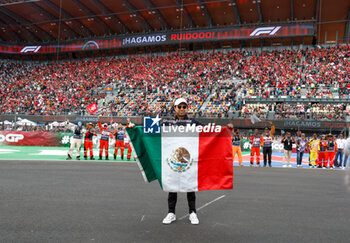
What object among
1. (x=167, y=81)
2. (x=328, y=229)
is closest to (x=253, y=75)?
(x=167, y=81)

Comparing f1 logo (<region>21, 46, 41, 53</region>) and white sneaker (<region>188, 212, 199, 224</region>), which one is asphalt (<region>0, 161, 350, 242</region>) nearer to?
white sneaker (<region>188, 212, 199, 224</region>)

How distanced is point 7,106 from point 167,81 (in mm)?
21638

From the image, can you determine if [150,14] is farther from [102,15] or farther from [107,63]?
[107,63]

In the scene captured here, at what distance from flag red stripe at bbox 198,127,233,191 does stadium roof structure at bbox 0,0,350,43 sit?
3579cm

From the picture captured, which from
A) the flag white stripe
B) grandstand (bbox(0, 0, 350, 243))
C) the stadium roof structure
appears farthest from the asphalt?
the stadium roof structure

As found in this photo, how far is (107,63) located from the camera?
46469mm

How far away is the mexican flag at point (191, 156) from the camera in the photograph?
4707mm

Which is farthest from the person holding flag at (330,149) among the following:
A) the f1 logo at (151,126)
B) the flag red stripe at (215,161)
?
the f1 logo at (151,126)

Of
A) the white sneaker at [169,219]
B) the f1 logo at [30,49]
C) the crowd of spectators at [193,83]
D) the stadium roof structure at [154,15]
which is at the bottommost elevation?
the white sneaker at [169,219]

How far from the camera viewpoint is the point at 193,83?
1400 inches

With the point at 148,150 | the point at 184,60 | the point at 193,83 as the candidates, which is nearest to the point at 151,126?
the point at 148,150

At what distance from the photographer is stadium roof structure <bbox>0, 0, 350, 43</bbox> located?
121 feet

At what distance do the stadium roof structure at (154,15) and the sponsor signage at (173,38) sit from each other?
1186 millimetres

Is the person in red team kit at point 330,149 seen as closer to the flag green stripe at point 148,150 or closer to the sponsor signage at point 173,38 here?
the flag green stripe at point 148,150
